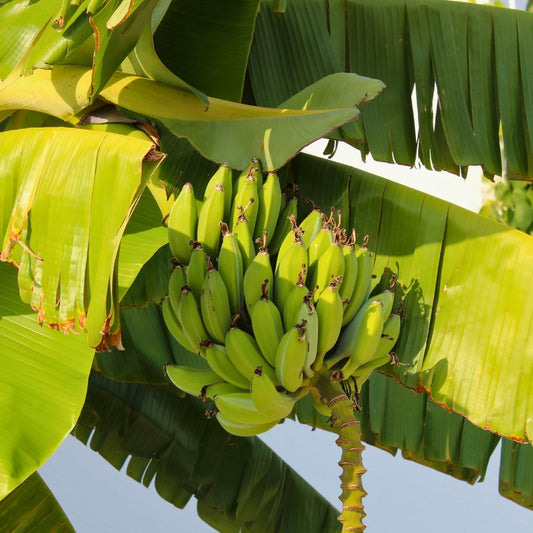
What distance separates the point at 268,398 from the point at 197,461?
1.13m

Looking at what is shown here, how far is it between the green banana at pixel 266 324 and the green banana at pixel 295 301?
13mm

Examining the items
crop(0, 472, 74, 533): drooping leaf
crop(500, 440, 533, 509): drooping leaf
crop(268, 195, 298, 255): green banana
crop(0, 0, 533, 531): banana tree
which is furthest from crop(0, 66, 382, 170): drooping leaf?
crop(500, 440, 533, 509): drooping leaf

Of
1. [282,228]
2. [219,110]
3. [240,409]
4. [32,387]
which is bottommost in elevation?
[32,387]

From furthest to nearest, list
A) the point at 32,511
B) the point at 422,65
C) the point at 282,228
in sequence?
the point at 422,65 < the point at 32,511 < the point at 282,228

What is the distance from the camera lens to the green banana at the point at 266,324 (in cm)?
94

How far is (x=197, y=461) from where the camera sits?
1973 millimetres

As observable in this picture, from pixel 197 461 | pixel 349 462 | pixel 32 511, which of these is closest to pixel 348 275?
pixel 349 462

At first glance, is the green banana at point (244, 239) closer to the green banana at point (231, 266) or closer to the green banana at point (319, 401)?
the green banana at point (231, 266)

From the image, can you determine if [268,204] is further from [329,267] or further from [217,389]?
[217,389]

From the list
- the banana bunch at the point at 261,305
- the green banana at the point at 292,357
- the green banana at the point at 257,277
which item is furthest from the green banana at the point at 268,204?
the green banana at the point at 292,357

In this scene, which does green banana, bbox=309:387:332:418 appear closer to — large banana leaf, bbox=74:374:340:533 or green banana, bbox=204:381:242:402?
green banana, bbox=204:381:242:402

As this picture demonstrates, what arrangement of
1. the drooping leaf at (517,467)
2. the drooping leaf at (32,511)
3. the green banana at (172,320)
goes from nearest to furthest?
the green banana at (172,320) → the drooping leaf at (32,511) → the drooping leaf at (517,467)

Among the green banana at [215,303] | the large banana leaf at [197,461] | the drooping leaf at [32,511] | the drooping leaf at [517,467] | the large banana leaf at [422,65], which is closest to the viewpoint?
the green banana at [215,303]

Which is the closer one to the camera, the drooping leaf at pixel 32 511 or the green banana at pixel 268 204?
the green banana at pixel 268 204
